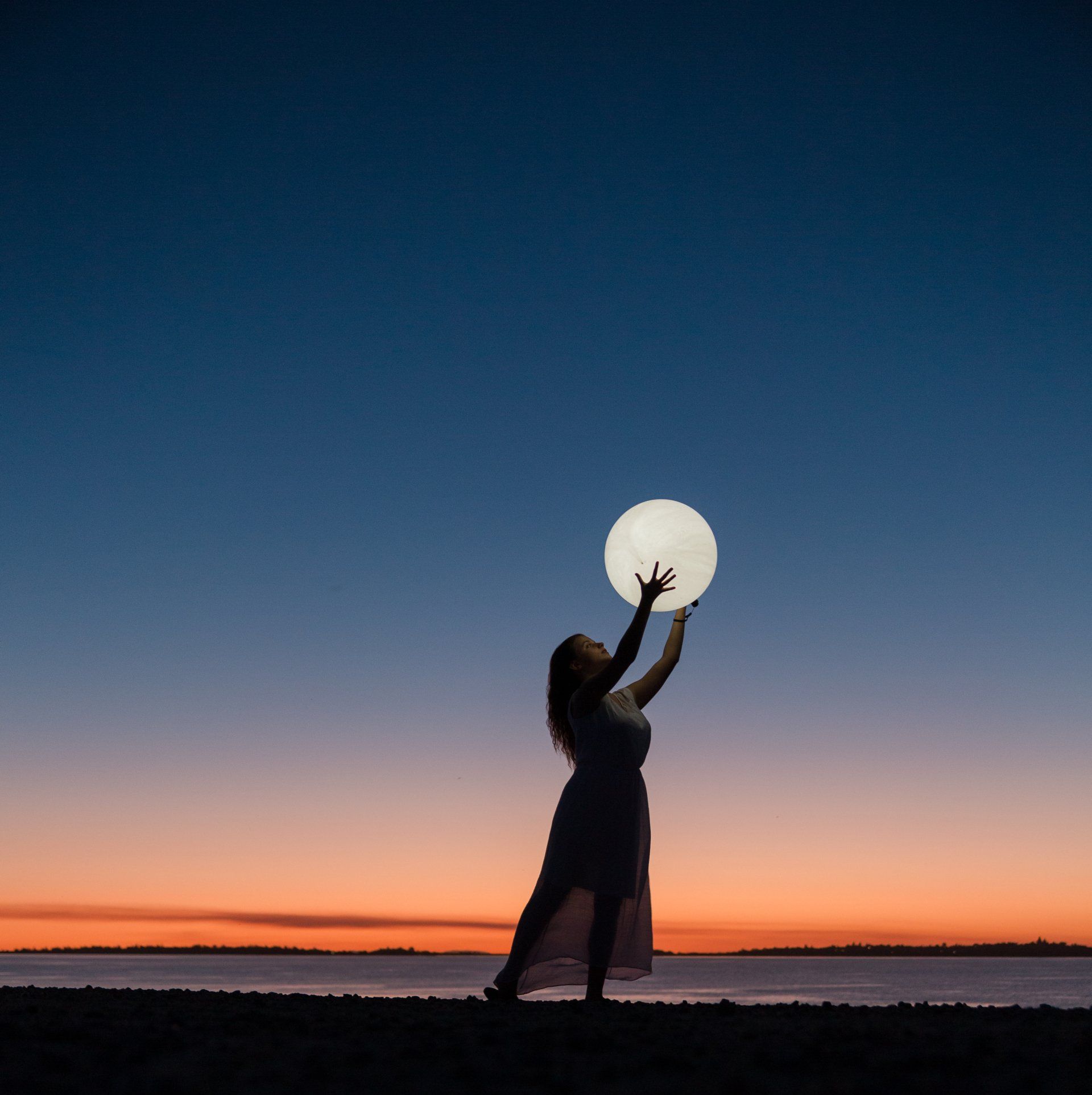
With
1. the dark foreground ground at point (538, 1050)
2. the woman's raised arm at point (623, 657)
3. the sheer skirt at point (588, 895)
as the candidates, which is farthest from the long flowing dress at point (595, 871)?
the dark foreground ground at point (538, 1050)

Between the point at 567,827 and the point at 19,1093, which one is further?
the point at 567,827

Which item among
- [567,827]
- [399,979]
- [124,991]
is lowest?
[399,979]

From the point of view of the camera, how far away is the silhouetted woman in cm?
659

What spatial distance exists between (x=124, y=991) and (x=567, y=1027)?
387 cm

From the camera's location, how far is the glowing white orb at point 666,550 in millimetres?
7102

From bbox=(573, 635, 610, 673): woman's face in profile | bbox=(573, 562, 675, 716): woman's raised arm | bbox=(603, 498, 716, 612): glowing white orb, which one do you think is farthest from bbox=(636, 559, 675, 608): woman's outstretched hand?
bbox=(573, 635, 610, 673): woman's face in profile

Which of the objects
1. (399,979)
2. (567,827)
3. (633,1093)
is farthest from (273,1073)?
(399,979)

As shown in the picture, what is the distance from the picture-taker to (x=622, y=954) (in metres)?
6.79

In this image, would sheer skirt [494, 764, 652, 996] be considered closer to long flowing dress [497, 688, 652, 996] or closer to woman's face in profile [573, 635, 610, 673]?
long flowing dress [497, 688, 652, 996]

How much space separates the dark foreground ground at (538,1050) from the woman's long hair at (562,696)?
2.20 m

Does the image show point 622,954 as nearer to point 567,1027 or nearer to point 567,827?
point 567,827

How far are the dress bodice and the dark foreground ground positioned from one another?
168cm

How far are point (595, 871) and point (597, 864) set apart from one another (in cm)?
5

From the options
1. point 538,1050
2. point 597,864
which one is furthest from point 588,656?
point 538,1050
